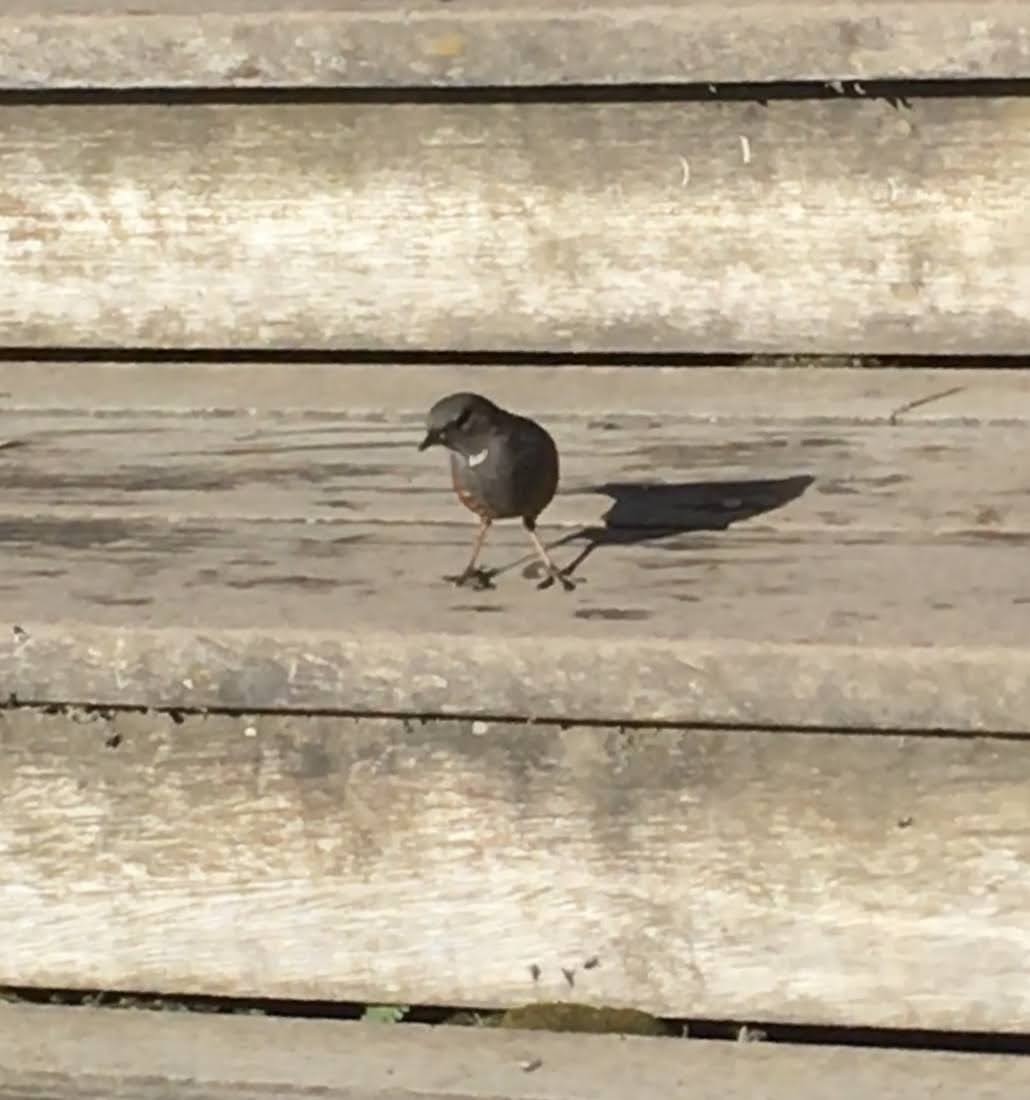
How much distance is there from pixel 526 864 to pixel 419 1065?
189mm

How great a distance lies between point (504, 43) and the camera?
2258 mm

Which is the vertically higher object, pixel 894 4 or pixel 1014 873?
pixel 894 4

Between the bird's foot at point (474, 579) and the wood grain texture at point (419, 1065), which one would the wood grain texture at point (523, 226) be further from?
the wood grain texture at point (419, 1065)

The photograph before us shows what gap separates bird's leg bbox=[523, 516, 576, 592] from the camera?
190 centimetres

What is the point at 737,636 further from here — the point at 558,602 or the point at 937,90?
the point at 937,90

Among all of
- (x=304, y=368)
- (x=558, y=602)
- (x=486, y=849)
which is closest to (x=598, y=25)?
(x=304, y=368)

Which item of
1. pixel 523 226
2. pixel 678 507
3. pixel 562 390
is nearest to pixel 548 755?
pixel 678 507

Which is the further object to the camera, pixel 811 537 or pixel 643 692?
pixel 811 537

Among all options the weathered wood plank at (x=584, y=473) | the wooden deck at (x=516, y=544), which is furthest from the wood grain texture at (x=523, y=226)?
the weathered wood plank at (x=584, y=473)

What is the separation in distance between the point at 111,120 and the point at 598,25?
1.74 feet

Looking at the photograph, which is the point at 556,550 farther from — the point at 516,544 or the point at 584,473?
the point at 584,473

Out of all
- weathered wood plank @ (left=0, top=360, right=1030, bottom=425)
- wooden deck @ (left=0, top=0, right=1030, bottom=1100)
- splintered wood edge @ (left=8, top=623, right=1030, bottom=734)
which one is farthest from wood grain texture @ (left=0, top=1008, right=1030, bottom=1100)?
weathered wood plank @ (left=0, top=360, right=1030, bottom=425)

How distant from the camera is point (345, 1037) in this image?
6.39 feet

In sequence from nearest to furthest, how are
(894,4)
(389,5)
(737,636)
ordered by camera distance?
(737,636), (894,4), (389,5)
